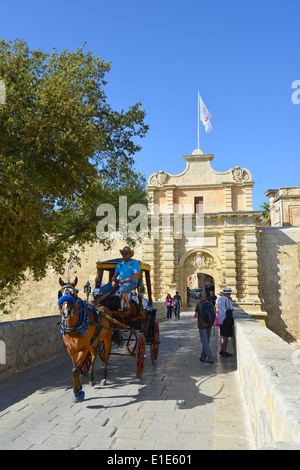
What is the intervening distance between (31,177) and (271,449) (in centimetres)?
741

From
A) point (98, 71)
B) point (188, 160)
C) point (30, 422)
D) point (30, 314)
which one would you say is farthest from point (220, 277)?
point (30, 422)

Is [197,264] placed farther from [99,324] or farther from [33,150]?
[99,324]

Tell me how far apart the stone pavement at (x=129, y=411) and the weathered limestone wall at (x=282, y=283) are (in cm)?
1933

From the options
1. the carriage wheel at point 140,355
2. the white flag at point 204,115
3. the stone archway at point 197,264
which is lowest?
the carriage wheel at point 140,355

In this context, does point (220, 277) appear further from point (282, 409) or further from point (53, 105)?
point (282, 409)

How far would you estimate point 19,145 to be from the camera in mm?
8250

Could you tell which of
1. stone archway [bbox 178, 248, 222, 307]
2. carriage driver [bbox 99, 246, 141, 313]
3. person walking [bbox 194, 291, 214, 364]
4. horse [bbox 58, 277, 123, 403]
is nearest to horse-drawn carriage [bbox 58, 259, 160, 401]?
horse [bbox 58, 277, 123, 403]

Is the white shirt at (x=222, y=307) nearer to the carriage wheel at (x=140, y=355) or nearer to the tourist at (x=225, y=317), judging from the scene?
the tourist at (x=225, y=317)

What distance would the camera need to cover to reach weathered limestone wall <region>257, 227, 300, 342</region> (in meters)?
25.9

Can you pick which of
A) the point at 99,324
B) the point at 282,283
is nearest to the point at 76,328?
the point at 99,324

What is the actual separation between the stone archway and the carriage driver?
19011 millimetres

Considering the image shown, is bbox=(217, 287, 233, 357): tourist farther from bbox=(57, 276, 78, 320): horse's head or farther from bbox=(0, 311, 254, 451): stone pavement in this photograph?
bbox=(57, 276, 78, 320): horse's head

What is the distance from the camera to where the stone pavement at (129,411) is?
12.8ft

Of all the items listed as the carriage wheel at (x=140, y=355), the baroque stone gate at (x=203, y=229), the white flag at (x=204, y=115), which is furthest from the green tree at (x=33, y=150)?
the white flag at (x=204, y=115)
